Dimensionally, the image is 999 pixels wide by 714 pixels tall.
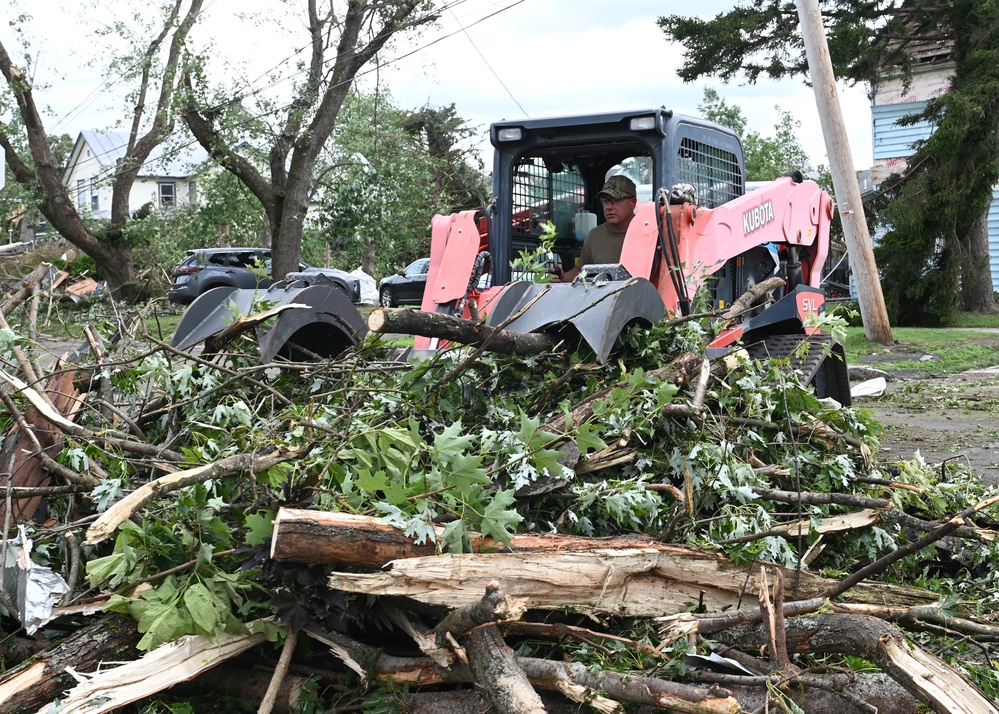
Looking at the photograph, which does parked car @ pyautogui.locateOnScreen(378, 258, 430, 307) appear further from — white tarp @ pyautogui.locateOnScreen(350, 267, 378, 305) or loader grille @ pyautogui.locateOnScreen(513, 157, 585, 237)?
loader grille @ pyautogui.locateOnScreen(513, 157, 585, 237)

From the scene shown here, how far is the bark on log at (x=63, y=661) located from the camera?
2.85 m

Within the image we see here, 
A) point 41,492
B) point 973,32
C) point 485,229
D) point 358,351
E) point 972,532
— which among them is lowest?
point 972,532

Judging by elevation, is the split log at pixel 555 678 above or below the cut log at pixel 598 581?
below

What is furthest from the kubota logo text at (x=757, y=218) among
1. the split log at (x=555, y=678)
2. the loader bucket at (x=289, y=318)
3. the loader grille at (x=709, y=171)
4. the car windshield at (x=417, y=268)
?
the car windshield at (x=417, y=268)

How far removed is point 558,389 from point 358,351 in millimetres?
1081

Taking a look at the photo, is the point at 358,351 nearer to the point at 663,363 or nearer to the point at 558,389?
the point at 558,389

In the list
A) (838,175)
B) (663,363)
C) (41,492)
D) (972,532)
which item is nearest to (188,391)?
(41,492)

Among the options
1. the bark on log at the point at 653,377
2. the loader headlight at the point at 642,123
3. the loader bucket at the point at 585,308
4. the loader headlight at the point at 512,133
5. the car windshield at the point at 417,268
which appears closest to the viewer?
the bark on log at the point at 653,377

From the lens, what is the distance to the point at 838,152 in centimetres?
1409

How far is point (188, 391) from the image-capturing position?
449cm

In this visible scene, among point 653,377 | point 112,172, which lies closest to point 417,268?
point 112,172

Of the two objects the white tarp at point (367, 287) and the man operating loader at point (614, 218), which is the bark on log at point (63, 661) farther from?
the white tarp at point (367, 287)

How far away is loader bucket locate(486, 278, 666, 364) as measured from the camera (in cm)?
423

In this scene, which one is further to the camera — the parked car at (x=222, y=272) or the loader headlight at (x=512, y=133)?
the parked car at (x=222, y=272)
